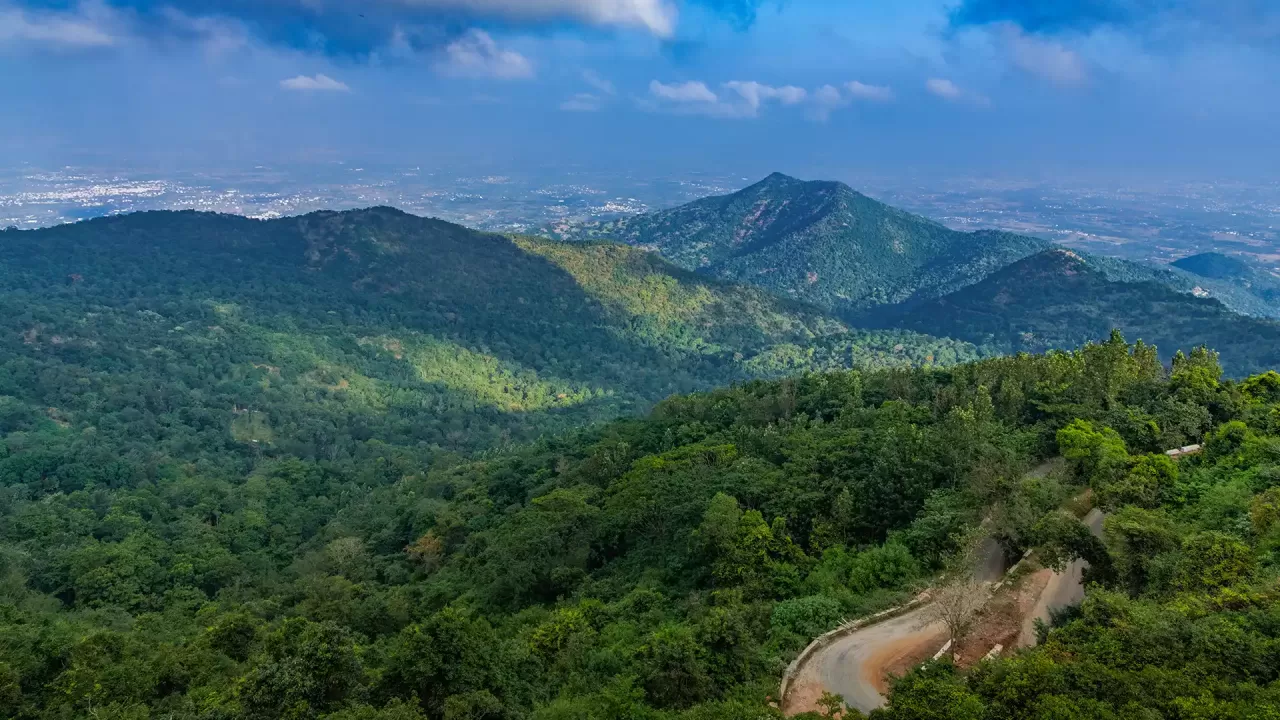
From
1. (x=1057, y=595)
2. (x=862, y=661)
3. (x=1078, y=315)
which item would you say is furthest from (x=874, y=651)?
(x=1078, y=315)

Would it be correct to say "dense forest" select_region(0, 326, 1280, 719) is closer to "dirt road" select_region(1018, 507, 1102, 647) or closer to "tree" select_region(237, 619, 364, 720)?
"tree" select_region(237, 619, 364, 720)

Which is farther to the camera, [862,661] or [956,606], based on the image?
[862,661]

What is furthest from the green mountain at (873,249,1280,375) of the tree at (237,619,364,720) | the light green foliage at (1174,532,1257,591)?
the tree at (237,619,364,720)

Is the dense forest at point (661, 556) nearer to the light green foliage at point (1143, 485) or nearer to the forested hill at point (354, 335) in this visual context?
the light green foliage at point (1143, 485)

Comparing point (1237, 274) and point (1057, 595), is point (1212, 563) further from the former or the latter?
point (1237, 274)

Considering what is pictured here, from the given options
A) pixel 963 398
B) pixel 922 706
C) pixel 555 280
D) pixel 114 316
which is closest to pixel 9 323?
pixel 114 316

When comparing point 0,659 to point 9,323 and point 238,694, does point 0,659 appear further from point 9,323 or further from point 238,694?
point 9,323

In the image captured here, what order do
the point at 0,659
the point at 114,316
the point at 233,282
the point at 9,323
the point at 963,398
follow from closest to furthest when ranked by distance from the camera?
the point at 0,659, the point at 963,398, the point at 9,323, the point at 114,316, the point at 233,282
